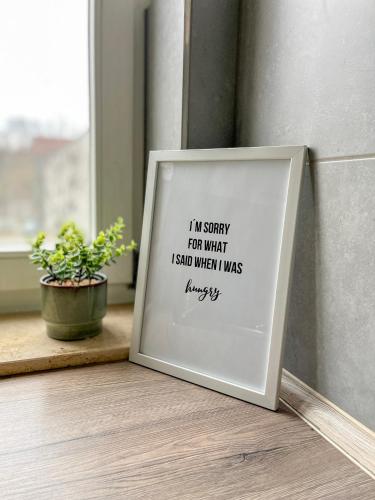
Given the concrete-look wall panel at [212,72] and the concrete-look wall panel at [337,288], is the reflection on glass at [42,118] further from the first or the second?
the concrete-look wall panel at [337,288]

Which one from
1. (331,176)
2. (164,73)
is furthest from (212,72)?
(331,176)

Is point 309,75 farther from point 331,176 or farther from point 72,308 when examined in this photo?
point 72,308

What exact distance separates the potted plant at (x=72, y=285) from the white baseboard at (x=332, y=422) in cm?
38

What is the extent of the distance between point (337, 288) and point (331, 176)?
163mm

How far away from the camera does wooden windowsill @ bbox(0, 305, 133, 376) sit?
2.42ft

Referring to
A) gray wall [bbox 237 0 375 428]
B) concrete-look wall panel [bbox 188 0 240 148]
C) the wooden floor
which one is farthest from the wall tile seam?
the wooden floor

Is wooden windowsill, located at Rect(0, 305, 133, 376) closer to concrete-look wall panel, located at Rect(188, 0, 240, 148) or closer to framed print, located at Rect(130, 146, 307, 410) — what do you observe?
framed print, located at Rect(130, 146, 307, 410)

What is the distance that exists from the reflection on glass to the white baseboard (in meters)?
0.60

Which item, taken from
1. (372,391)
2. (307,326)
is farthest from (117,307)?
(372,391)

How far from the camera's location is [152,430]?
587 millimetres

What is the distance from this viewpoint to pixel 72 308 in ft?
2.58

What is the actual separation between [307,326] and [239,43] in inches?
22.2

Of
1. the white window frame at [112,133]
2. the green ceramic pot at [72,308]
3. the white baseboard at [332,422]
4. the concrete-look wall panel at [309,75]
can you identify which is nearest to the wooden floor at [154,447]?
the white baseboard at [332,422]

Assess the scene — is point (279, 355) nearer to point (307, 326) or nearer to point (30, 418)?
point (307, 326)
